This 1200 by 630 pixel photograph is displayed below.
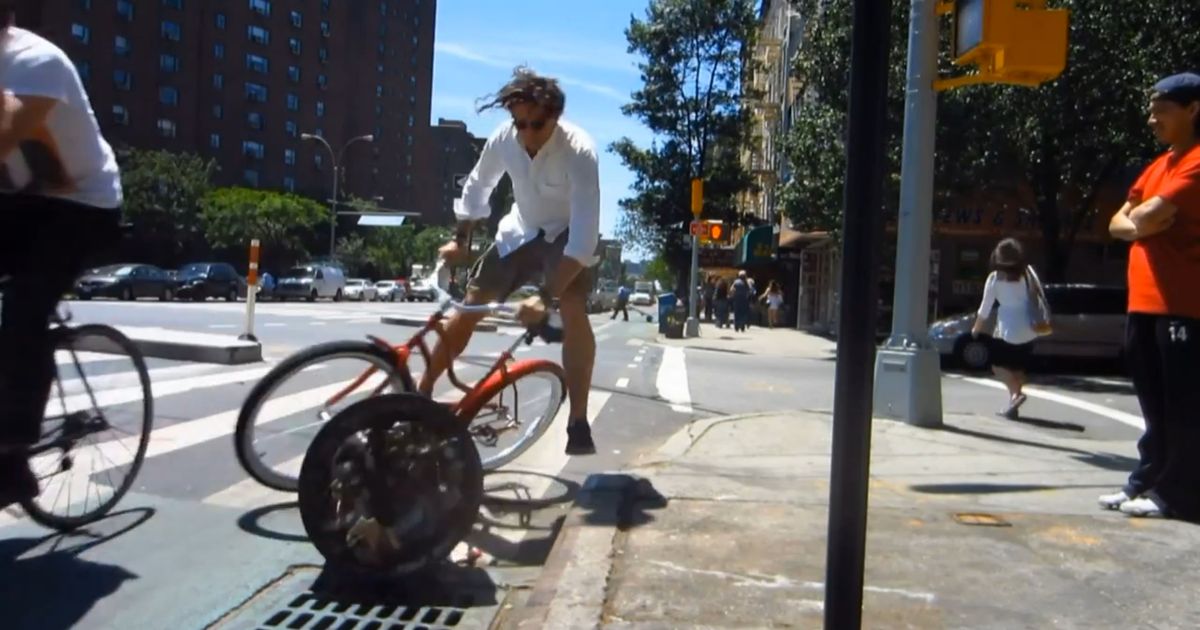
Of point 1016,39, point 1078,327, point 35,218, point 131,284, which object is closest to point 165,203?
point 131,284

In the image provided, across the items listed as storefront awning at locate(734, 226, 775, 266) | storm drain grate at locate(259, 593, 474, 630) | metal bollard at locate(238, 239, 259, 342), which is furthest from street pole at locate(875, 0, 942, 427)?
storefront awning at locate(734, 226, 775, 266)

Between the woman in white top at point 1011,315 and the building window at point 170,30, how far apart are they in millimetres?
79035

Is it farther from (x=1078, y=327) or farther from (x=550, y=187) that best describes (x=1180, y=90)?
(x=1078, y=327)

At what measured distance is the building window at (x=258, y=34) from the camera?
87.0 metres

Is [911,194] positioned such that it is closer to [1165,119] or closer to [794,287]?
[1165,119]

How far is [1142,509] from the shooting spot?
479 centimetres

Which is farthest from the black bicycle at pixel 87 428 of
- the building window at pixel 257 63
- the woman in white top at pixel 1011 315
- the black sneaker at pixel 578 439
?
the building window at pixel 257 63

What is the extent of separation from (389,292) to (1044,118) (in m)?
47.7

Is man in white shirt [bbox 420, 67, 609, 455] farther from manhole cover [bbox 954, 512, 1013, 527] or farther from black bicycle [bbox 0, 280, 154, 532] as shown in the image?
manhole cover [bbox 954, 512, 1013, 527]

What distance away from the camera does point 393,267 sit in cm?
8800

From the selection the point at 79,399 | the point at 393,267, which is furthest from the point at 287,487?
the point at 393,267

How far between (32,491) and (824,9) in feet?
67.6

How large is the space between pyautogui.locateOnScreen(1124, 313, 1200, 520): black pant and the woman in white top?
14.6ft

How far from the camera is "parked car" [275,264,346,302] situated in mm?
51562
